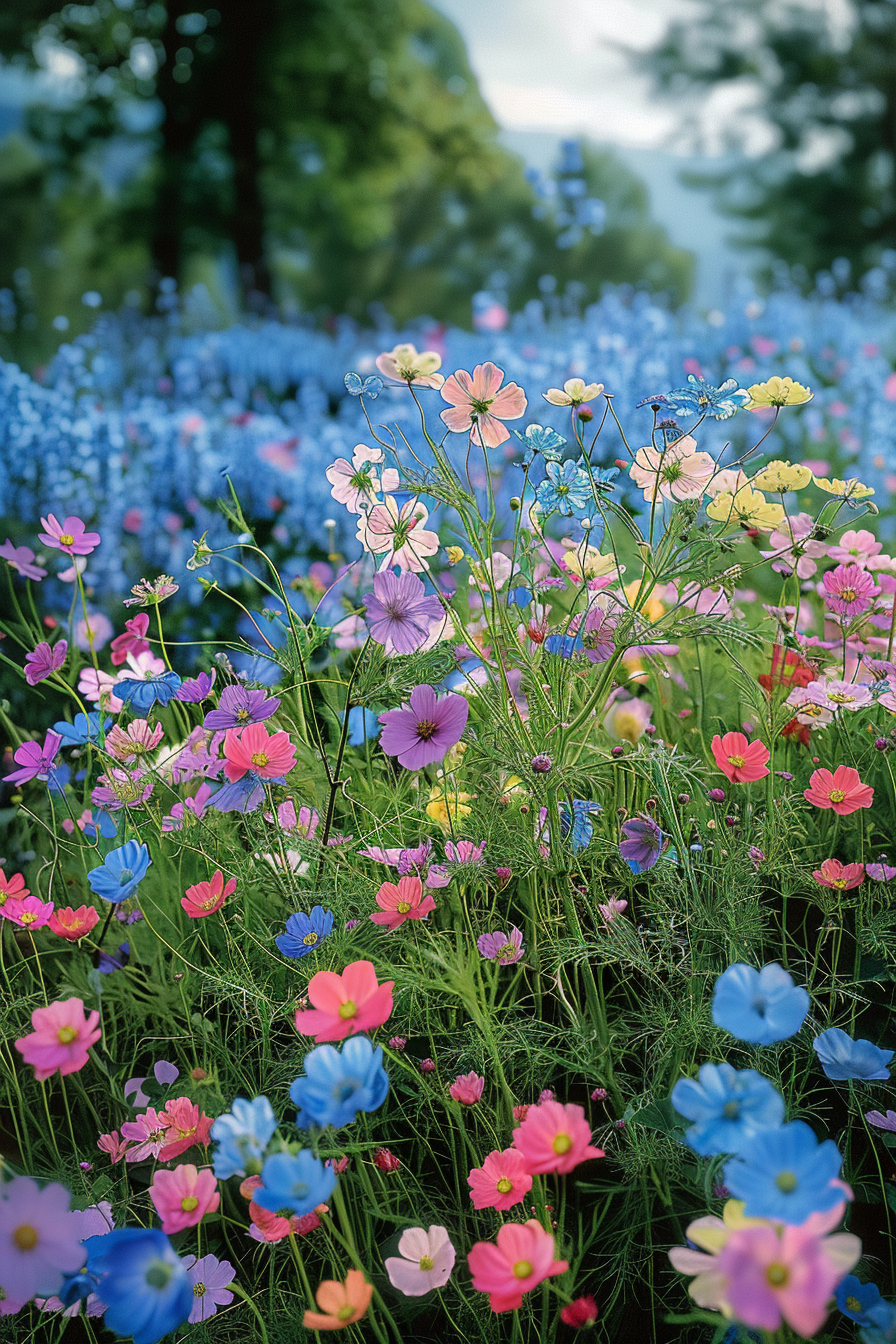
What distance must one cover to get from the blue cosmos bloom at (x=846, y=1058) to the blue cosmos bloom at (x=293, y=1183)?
0.48 m

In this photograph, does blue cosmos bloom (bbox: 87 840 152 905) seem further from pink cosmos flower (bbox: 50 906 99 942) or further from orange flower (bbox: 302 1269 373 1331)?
orange flower (bbox: 302 1269 373 1331)

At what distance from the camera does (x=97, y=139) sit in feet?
28.0

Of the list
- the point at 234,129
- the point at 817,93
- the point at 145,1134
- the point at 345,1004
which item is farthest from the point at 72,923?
the point at 817,93

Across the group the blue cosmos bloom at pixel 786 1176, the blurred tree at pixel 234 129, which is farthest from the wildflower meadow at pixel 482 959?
the blurred tree at pixel 234 129

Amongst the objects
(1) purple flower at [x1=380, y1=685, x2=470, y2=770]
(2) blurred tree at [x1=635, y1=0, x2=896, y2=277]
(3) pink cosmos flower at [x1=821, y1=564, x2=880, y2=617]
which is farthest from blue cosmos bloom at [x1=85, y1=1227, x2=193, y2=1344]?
(2) blurred tree at [x1=635, y1=0, x2=896, y2=277]

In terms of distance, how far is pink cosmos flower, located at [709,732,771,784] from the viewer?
3.13 feet

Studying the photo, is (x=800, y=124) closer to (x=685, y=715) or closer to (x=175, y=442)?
(x=175, y=442)

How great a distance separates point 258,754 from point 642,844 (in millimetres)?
356

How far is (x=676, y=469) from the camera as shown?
0.98m

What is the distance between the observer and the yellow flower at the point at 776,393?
950 mm

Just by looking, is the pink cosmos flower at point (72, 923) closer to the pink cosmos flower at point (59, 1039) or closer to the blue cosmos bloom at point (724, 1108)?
the pink cosmos flower at point (59, 1039)

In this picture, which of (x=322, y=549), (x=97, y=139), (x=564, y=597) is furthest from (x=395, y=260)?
(x=564, y=597)

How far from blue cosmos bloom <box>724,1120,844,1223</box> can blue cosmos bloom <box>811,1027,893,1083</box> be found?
35 cm

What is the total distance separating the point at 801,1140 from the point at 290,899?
24.8 inches
